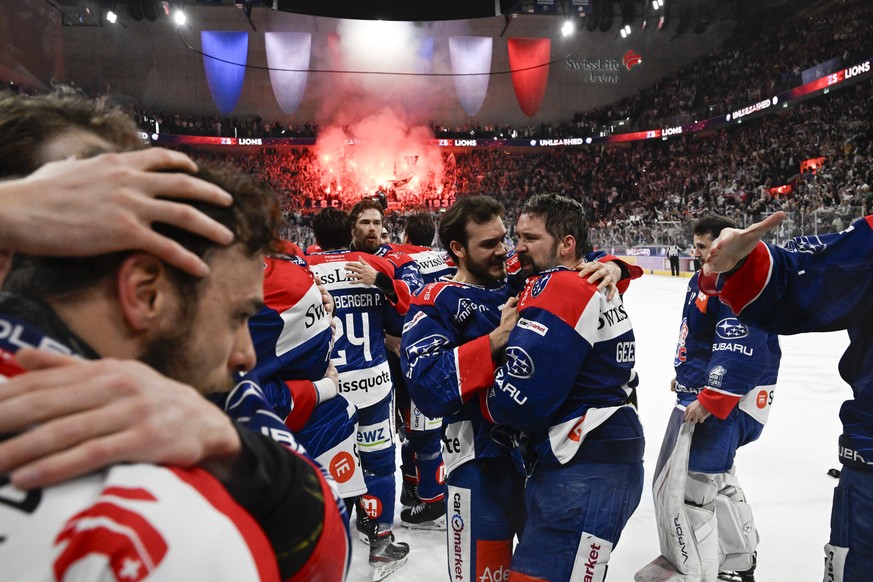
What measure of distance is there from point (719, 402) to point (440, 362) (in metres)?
1.56

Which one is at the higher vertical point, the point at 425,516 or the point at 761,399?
the point at 761,399

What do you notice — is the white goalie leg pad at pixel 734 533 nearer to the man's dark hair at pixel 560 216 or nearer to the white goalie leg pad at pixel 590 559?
the white goalie leg pad at pixel 590 559

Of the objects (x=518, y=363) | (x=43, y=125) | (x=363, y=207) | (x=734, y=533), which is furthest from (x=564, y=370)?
(x=363, y=207)

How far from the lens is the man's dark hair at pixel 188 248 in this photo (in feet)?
2.13

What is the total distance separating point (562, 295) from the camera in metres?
1.90

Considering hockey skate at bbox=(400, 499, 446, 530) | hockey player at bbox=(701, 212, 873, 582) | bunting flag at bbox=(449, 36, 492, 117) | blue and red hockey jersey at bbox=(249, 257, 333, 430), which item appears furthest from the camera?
bunting flag at bbox=(449, 36, 492, 117)

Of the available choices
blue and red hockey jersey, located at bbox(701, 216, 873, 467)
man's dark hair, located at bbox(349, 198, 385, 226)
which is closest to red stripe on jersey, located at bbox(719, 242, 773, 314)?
blue and red hockey jersey, located at bbox(701, 216, 873, 467)

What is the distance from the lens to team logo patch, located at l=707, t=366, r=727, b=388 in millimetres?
2816

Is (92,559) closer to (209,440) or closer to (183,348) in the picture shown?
(209,440)

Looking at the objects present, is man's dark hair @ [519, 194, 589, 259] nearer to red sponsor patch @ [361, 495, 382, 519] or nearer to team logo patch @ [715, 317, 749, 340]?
team logo patch @ [715, 317, 749, 340]

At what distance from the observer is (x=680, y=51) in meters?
29.7

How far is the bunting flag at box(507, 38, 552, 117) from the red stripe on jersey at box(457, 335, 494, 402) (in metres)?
24.4

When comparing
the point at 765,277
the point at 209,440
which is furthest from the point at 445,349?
the point at 209,440

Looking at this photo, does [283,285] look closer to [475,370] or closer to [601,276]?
[475,370]
